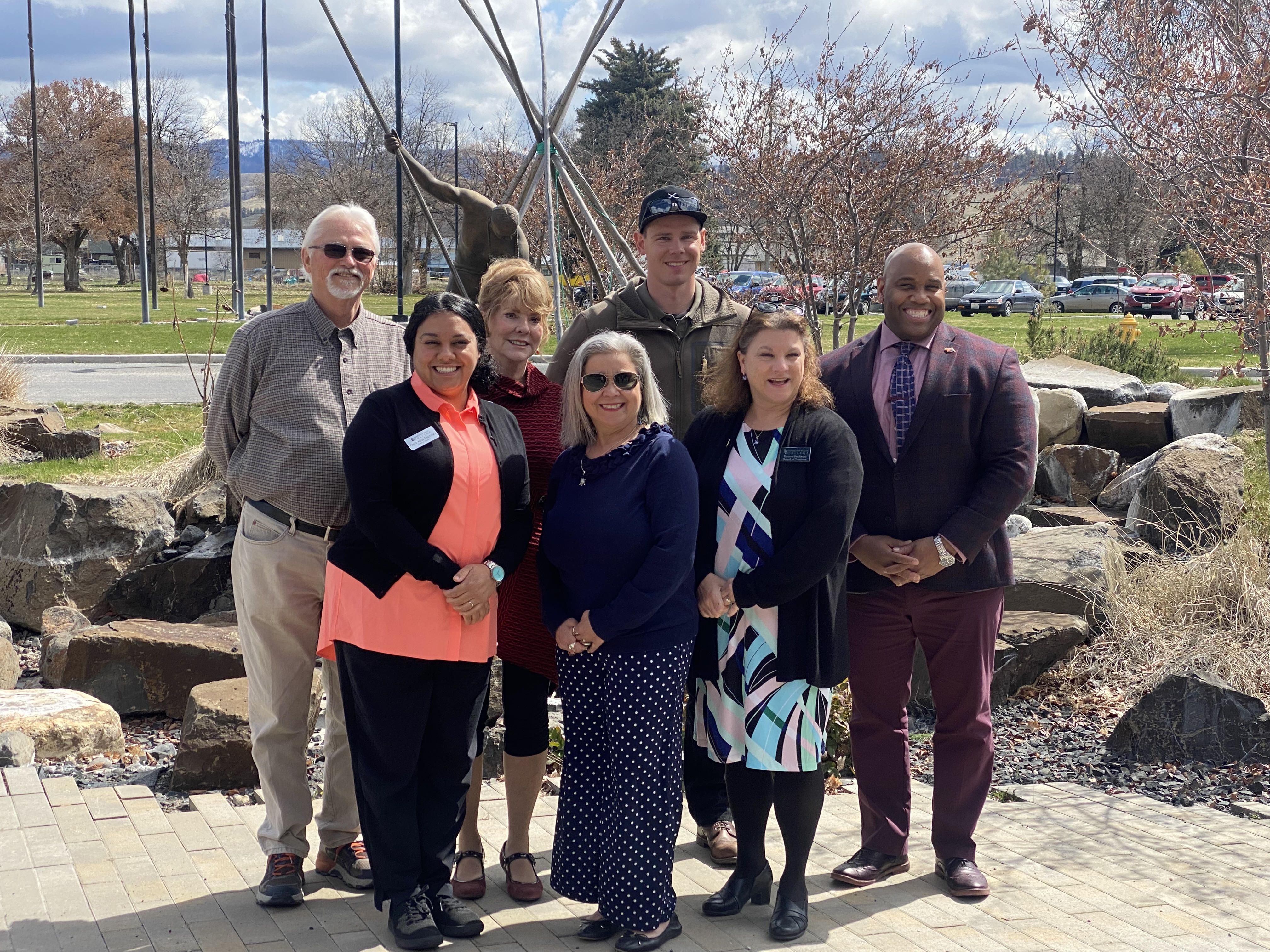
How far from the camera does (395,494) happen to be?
3443mm

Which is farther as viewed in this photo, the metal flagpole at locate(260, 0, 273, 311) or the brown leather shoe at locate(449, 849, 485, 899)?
the metal flagpole at locate(260, 0, 273, 311)

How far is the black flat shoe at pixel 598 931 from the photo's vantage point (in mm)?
3549

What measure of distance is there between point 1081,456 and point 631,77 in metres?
35.7

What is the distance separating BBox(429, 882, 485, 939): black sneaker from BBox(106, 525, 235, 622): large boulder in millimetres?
4323

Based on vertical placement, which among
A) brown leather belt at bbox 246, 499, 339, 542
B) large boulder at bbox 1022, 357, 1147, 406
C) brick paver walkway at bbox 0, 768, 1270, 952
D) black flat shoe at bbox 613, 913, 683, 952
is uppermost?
large boulder at bbox 1022, 357, 1147, 406

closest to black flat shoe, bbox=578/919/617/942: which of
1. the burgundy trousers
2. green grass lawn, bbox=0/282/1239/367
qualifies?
the burgundy trousers

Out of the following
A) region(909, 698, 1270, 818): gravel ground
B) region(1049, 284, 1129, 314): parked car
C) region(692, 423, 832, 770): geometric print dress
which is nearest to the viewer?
region(692, 423, 832, 770): geometric print dress

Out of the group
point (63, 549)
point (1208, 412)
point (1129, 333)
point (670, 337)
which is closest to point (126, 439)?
point (63, 549)

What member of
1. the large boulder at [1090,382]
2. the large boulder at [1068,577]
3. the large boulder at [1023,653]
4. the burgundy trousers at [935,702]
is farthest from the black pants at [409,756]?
the large boulder at [1090,382]

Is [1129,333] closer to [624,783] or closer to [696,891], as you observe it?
[696,891]

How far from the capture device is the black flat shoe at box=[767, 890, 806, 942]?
3.56m

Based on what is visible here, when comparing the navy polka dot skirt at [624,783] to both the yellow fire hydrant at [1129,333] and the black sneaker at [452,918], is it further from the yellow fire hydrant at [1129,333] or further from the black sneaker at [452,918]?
the yellow fire hydrant at [1129,333]

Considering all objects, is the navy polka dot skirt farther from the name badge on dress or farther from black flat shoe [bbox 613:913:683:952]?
the name badge on dress

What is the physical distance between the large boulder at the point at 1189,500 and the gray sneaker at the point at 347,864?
511cm
